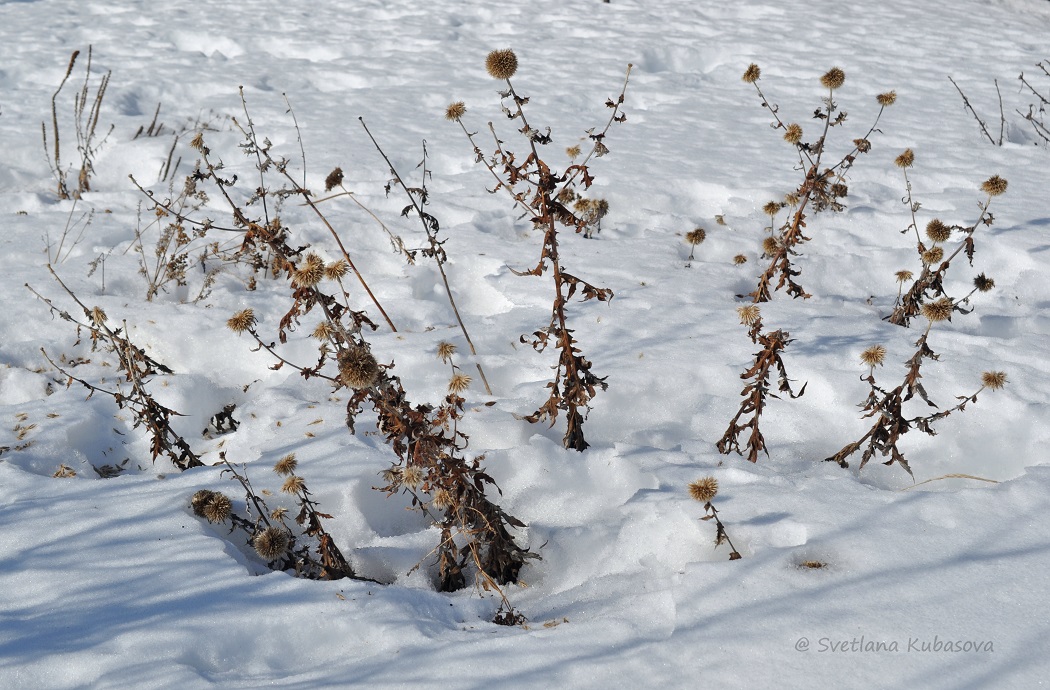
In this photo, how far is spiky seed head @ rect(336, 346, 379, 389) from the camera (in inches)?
72.8

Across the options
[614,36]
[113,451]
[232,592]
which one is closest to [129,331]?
[113,451]

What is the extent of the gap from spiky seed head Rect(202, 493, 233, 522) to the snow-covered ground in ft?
0.17

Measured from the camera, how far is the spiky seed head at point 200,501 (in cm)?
216

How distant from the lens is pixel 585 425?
8.80ft

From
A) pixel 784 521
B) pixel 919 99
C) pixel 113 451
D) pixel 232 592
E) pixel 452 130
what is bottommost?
pixel 113 451

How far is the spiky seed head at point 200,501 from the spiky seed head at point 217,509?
0.02m

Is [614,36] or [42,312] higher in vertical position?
[614,36]

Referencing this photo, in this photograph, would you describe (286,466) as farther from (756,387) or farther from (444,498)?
(756,387)

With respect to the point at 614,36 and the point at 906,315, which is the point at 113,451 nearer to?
the point at 906,315

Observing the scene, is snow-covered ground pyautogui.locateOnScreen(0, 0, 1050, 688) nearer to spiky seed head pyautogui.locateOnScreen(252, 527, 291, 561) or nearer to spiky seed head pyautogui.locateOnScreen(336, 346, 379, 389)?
spiky seed head pyautogui.locateOnScreen(252, 527, 291, 561)

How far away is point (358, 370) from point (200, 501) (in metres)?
0.74

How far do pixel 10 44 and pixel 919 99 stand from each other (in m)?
8.35

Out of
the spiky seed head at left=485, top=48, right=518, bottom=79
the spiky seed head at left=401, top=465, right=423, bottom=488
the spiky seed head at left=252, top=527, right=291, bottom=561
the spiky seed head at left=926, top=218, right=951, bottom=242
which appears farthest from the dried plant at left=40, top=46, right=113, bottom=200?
the spiky seed head at left=926, top=218, right=951, bottom=242

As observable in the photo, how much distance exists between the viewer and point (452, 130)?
18.4 ft
